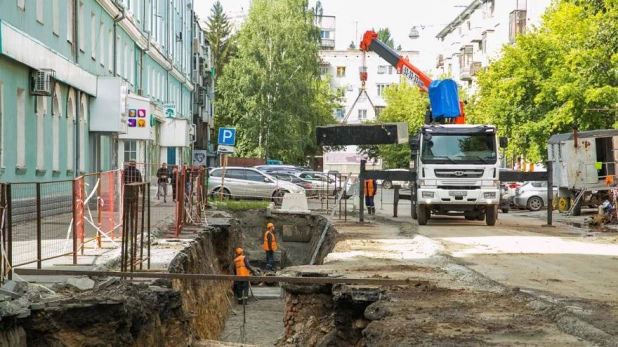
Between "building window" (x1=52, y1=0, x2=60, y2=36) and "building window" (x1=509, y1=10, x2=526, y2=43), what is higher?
"building window" (x1=509, y1=10, x2=526, y2=43)

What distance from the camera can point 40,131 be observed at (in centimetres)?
2330

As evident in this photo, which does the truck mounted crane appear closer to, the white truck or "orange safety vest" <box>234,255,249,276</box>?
the white truck

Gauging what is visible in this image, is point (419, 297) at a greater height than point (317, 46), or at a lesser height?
lesser

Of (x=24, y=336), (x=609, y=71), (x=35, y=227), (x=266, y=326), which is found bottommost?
(x=266, y=326)

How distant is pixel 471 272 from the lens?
14070 millimetres

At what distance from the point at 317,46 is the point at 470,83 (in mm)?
17317

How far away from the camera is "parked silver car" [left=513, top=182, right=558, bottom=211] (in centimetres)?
4034

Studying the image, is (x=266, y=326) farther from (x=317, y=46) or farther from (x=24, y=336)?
(x=317, y=46)

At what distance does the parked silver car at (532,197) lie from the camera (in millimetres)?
40344

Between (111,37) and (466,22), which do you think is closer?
(111,37)

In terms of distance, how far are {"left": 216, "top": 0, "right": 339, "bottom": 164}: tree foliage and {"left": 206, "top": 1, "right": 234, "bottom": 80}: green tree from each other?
31.6 meters

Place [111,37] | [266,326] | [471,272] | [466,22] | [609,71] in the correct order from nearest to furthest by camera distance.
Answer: [471,272]
[266,326]
[609,71]
[111,37]
[466,22]

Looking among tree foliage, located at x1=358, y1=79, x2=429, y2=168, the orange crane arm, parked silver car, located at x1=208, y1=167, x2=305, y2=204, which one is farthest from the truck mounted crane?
tree foliage, located at x1=358, y1=79, x2=429, y2=168

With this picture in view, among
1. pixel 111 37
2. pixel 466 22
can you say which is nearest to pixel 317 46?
pixel 466 22
